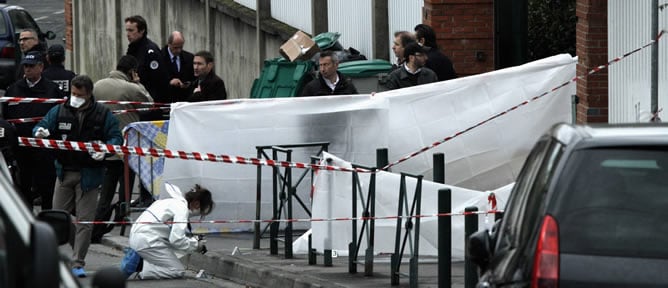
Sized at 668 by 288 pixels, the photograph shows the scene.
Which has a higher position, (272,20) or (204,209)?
(272,20)

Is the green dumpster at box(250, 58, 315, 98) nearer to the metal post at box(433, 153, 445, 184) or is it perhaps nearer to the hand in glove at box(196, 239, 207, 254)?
the hand in glove at box(196, 239, 207, 254)

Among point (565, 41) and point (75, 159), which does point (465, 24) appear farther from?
point (75, 159)

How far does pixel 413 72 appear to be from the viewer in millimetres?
15344

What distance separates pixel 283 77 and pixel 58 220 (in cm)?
1230

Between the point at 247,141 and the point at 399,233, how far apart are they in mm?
3487

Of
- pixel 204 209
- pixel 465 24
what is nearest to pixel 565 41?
pixel 465 24

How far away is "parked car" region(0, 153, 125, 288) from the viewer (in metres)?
4.51

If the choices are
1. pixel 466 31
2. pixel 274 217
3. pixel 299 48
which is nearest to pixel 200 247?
pixel 274 217

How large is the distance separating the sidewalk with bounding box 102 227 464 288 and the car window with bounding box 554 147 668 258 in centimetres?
505

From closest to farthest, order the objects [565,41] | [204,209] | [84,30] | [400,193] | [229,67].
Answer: [400,193] → [204,209] → [565,41] → [229,67] → [84,30]

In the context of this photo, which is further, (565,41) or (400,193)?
(565,41)

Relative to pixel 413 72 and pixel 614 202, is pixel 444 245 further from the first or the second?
pixel 413 72

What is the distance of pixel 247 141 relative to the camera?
14820mm

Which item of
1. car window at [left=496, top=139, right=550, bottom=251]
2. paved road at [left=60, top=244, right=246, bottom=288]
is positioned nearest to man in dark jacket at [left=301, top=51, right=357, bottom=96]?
paved road at [left=60, top=244, right=246, bottom=288]
